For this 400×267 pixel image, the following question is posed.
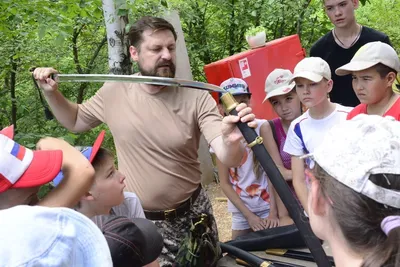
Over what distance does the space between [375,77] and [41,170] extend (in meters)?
1.99

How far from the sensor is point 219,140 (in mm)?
2438

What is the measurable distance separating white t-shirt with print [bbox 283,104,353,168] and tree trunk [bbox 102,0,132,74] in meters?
1.54

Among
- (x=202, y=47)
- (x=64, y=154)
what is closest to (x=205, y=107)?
(x=64, y=154)

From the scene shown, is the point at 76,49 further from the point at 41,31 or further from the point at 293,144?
the point at 293,144

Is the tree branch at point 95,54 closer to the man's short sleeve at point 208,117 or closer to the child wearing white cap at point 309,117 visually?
the child wearing white cap at point 309,117

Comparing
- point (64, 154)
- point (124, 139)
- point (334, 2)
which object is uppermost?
point (334, 2)

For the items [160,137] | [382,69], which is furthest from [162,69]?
[382,69]

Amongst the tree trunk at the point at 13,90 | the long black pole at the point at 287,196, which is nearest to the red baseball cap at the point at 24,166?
the long black pole at the point at 287,196

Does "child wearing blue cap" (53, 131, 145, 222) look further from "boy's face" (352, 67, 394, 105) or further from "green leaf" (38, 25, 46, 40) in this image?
"green leaf" (38, 25, 46, 40)

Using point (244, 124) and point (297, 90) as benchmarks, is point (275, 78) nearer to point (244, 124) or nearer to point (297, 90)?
point (297, 90)

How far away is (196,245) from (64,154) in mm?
844

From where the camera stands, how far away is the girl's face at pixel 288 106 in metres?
3.28

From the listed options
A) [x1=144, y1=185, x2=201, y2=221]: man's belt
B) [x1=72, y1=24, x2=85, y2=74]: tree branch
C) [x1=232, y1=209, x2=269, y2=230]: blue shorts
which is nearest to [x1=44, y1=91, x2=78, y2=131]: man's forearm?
[x1=144, y1=185, x2=201, y2=221]: man's belt

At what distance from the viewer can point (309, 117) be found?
9.75ft
